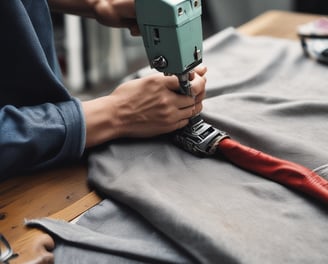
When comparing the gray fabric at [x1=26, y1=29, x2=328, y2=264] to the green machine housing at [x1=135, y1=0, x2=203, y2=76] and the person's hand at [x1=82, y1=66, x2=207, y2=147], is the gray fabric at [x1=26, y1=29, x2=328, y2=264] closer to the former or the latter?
the person's hand at [x1=82, y1=66, x2=207, y2=147]

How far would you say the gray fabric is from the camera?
540 mm

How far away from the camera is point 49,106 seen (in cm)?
70

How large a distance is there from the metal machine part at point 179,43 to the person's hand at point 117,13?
0.57ft

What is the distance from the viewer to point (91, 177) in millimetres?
708

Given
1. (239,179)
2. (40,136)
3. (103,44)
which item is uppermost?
(40,136)

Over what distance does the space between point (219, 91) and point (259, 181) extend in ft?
0.98

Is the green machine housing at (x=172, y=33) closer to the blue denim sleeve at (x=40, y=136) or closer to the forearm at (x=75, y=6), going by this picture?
the blue denim sleeve at (x=40, y=136)

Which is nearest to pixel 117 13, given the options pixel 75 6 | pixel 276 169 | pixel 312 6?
pixel 75 6

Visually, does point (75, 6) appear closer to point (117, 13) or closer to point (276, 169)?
point (117, 13)

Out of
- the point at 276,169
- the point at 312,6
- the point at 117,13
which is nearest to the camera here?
the point at 276,169

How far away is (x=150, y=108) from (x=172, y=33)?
0.47 ft

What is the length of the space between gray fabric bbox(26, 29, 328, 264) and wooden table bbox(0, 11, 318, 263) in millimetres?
28

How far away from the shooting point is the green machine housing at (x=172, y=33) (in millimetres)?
665

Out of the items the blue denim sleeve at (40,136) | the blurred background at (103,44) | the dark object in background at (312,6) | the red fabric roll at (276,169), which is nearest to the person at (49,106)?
the blue denim sleeve at (40,136)
